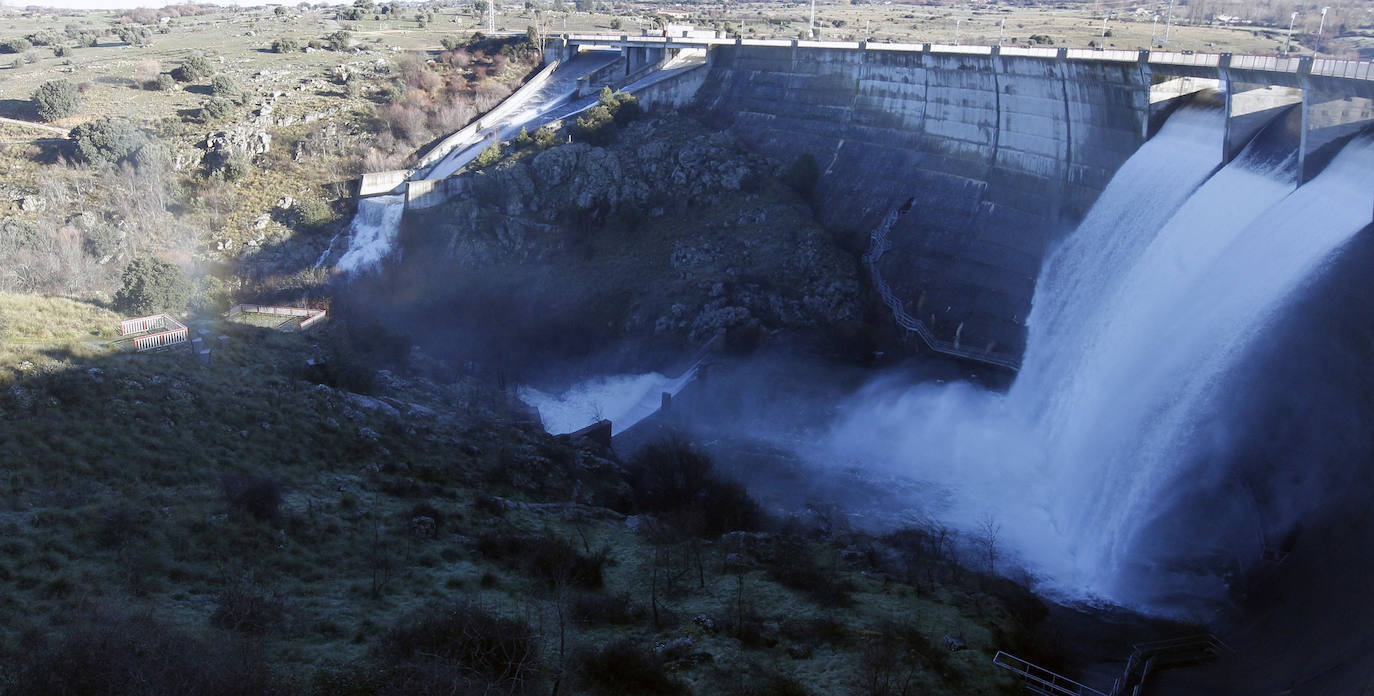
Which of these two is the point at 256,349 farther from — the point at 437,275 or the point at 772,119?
the point at 772,119

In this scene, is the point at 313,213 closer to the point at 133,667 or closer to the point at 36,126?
the point at 36,126

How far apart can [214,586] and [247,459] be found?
539 cm

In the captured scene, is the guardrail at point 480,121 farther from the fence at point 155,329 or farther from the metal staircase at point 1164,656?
the metal staircase at point 1164,656

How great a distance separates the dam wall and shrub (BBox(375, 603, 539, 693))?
74.8ft

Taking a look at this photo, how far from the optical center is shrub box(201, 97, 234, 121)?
166ft

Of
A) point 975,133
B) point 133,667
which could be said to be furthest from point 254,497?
point 975,133

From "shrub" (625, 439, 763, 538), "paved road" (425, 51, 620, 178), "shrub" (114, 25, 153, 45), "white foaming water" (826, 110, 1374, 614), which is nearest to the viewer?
"white foaming water" (826, 110, 1374, 614)

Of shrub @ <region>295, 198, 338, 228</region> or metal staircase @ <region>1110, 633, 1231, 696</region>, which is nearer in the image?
metal staircase @ <region>1110, 633, 1231, 696</region>

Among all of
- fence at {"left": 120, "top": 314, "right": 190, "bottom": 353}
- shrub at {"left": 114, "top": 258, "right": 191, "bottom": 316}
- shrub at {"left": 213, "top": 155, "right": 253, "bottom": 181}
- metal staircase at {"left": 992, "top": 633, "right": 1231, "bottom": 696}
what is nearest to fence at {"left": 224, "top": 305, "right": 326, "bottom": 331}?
shrub at {"left": 114, "top": 258, "right": 191, "bottom": 316}

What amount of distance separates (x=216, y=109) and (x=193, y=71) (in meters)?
6.67

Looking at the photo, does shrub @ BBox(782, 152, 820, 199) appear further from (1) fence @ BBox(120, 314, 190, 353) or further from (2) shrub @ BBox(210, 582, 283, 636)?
(2) shrub @ BBox(210, 582, 283, 636)

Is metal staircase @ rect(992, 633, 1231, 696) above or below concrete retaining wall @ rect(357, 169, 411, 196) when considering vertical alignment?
below

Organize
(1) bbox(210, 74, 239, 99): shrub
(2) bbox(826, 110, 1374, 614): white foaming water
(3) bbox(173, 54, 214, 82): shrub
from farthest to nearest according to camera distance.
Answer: (3) bbox(173, 54, 214, 82): shrub
(1) bbox(210, 74, 239, 99): shrub
(2) bbox(826, 110, 1374, 614): white foaming water

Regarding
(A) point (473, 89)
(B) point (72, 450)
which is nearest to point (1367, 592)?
(B) point (72, 450)
